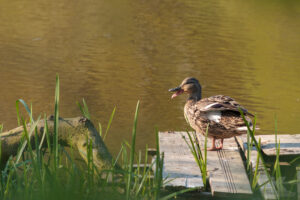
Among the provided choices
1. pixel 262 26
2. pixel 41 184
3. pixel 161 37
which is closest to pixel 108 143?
pixel 41 184

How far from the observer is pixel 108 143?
21.7 feet

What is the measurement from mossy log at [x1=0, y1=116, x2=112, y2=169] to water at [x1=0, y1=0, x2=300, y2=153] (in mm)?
2189

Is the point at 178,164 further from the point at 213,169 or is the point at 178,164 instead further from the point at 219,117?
the point at 219,117

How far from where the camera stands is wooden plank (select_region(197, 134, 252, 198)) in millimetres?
4180

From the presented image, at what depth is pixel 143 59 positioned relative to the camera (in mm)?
11750

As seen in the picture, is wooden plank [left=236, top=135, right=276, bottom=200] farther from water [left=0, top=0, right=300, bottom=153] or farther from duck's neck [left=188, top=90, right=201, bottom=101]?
water [left=0, top=0, right=300, bottom=153]

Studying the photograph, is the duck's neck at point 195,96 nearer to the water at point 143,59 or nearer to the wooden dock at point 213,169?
the wooden dock at point 213,169

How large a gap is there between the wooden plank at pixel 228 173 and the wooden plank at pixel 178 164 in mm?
135

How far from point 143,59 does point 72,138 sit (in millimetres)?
7724

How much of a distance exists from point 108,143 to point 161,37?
26.1ft

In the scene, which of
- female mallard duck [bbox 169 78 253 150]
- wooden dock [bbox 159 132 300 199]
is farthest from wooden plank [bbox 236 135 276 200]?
female mallard duck [bbox 169 78 253 150]

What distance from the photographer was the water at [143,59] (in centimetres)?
828

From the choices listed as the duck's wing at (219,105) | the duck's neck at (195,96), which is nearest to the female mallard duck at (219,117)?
the duck's wing at (219,105)

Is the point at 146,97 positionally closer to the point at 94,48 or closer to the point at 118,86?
the point at 118,86
